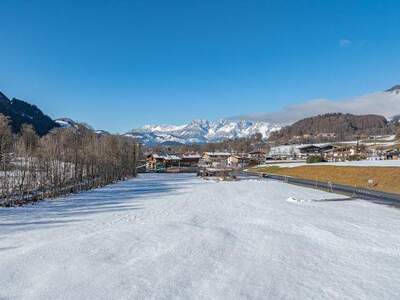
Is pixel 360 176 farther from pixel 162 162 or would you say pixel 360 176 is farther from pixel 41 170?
pixel 162 162

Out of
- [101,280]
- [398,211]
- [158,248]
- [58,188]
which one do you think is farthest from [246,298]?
[58,188]

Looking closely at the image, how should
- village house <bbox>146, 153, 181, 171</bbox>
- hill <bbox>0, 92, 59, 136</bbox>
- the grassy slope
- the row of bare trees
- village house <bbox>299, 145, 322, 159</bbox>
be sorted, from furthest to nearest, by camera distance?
1. hill <bbox>0, 92, 59, 136</bbox>
2. village house <bbox>299, 145, 322, 159</bbox>
3. village house <bbox>146, 153, 181, 171</bbox>
4. the grassy slope
5. the row of bare trees

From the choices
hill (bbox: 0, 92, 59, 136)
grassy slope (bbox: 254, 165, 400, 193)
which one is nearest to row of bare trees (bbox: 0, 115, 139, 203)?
grassy slope (bbox: 254, 165, 400, 193)

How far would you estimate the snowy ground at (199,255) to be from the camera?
848 cm

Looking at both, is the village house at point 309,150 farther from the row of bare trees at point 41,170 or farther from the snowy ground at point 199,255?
the snowy ground at point 199,255

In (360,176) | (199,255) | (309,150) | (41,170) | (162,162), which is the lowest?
(199,255)

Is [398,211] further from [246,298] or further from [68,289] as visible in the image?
[68,289]

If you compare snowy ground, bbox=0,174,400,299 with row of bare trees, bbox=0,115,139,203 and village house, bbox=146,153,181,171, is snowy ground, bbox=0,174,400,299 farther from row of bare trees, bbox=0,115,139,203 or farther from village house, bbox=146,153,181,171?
village house, bbox=146,153,181,171

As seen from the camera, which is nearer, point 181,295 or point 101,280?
point 181,295

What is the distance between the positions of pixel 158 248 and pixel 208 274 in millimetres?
3074

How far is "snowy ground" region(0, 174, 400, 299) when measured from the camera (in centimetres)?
848

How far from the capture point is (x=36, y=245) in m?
12.4

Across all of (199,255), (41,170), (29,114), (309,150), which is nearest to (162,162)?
(309,150)

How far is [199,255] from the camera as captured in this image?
37.1ft
